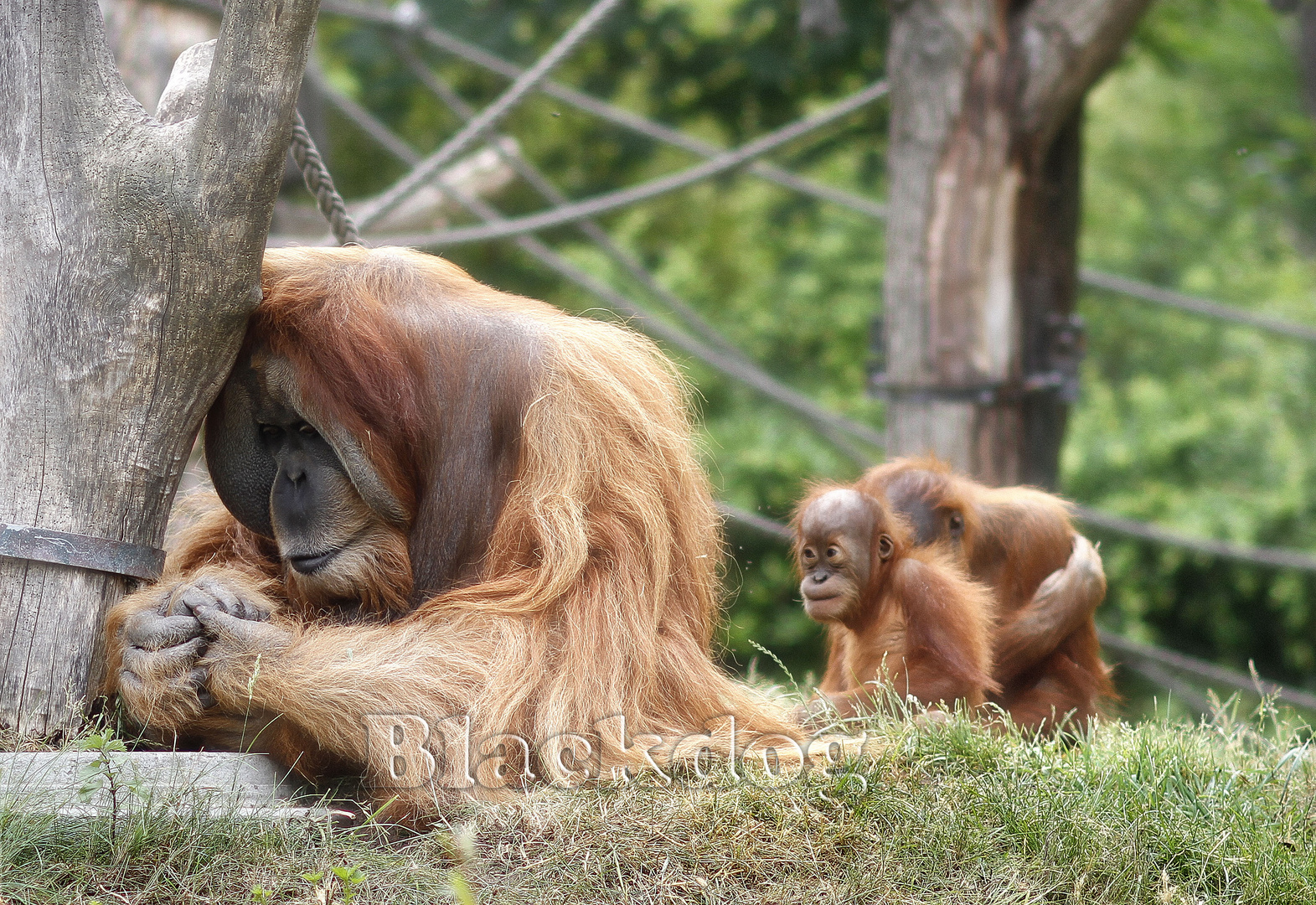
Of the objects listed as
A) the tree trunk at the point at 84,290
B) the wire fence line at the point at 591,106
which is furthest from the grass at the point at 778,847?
the wire fence line at the point at 591,106

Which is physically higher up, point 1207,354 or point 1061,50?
point 1061,50

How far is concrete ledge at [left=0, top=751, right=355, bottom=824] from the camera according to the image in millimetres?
2123

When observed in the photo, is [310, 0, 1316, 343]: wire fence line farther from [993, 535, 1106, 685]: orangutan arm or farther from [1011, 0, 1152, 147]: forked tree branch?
[993, 535, 1106, 685]: orangutan arm

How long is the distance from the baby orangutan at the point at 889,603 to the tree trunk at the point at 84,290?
1452 mm

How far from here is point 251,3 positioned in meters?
2.32

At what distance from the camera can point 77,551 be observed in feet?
8.05

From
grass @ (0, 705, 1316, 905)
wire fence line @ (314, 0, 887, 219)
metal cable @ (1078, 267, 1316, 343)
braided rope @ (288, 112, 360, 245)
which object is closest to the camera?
grass @ (0, 705, 1316, 905)

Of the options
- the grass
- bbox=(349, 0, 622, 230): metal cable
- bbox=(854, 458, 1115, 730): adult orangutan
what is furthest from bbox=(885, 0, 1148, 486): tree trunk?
the grass

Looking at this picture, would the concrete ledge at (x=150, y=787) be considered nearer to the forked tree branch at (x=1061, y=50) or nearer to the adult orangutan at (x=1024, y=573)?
the adult orangutan at (x=1024, y=573)

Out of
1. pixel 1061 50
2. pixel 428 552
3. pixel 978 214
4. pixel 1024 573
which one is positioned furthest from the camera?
pixel 978 214

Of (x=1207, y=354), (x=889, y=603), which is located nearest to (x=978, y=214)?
(x=889, y=603)

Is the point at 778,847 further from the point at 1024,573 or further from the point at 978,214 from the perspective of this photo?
the point at 978,214

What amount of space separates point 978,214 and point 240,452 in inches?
108

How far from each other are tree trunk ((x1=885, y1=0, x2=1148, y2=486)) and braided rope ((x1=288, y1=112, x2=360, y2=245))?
2012mm
